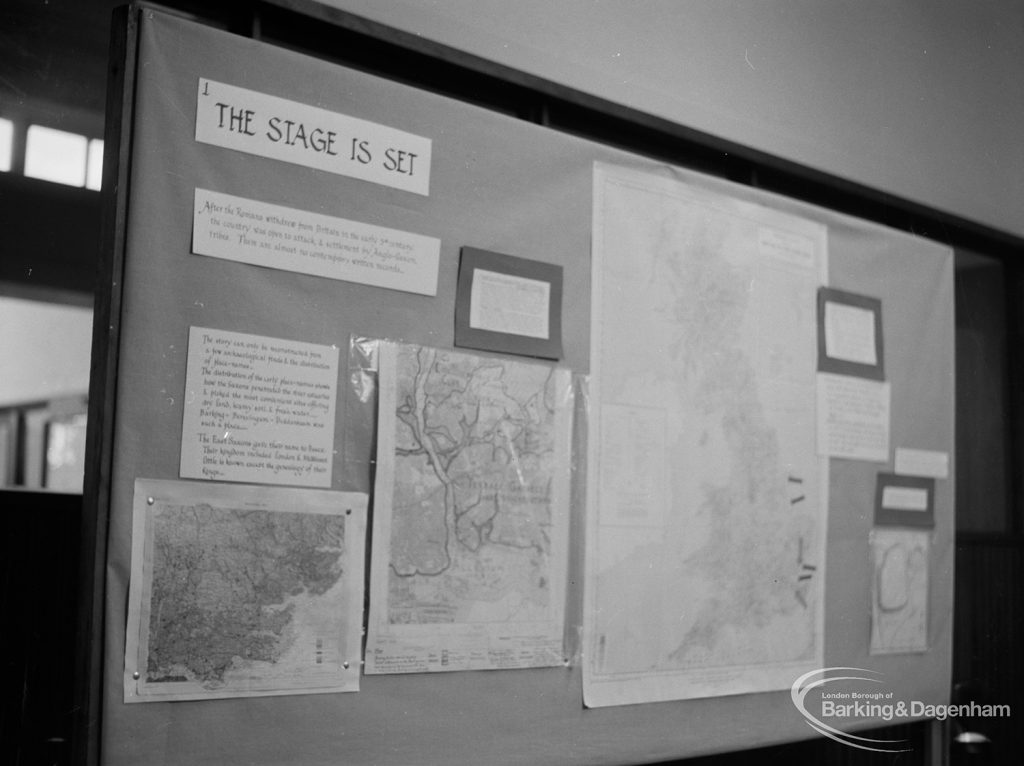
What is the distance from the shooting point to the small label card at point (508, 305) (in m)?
1.62

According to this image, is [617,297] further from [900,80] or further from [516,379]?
[900,80]

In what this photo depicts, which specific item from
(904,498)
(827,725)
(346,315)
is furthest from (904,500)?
(346,315)

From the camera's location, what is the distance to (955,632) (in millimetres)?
2393

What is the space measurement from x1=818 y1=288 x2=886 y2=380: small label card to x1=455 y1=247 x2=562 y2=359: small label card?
70 cm

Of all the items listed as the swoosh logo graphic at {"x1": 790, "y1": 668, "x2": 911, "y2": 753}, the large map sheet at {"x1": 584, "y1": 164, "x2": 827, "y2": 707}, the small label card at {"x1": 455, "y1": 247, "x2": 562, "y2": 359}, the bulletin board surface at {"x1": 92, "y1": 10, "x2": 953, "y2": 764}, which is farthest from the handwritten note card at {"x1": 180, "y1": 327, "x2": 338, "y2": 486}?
the swoosh logo graphic at {"x1": 790, "y1": 668, "x2": 911, "y2": 753}

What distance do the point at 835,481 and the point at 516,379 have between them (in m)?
0.83

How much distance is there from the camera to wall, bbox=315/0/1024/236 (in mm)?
1803

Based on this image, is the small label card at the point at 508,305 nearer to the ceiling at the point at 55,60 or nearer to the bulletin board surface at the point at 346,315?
the bulletin board surface at the point at 346,315

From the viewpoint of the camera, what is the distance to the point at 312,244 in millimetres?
1467

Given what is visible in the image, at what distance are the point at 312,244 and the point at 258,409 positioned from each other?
0.25 metres

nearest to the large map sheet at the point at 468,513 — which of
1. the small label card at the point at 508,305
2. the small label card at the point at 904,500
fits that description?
the small label card at the point at 508,305

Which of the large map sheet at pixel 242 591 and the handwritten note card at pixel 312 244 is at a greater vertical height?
the handwritten note card at pixel 312 244

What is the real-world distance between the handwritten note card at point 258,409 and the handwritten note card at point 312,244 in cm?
11

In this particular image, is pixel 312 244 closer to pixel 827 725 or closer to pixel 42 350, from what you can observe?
pixel 42 350
